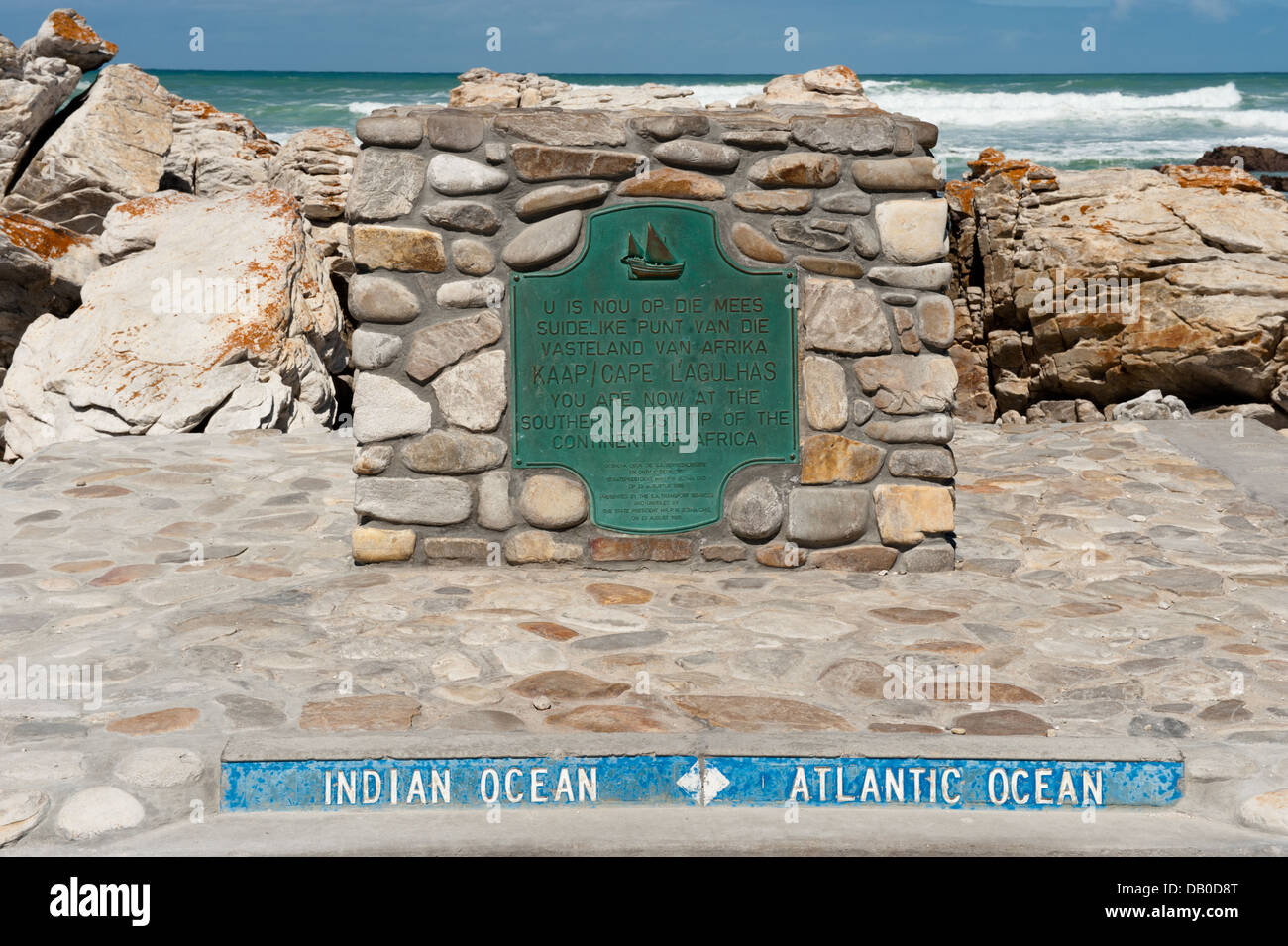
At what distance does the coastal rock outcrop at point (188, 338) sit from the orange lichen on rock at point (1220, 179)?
18.4 ft

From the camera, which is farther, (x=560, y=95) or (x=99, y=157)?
(x=99, y=157)

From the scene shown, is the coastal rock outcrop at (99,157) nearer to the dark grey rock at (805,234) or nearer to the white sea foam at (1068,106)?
the dark grey rock at (805,234)

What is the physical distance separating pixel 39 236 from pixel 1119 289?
704cm

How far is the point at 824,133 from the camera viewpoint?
14.0 feet

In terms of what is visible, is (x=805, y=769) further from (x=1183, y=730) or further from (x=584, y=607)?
(x=584, y=607)

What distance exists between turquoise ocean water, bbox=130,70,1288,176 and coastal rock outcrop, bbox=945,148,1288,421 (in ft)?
54.1

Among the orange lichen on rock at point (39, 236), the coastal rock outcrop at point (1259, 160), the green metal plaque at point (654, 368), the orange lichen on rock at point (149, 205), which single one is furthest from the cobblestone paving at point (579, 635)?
the coastal rock outcrop at point (1259, 160)

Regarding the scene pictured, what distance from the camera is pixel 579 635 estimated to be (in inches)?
148

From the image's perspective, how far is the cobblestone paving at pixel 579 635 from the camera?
305 centimetres

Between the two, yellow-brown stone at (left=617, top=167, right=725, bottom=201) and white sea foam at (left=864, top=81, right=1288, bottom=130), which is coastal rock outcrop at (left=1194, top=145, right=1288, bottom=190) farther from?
yellow-brown stone at (left=617, top=167, right=725, bottom=201)

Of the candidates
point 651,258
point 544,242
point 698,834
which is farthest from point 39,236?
point 698,834

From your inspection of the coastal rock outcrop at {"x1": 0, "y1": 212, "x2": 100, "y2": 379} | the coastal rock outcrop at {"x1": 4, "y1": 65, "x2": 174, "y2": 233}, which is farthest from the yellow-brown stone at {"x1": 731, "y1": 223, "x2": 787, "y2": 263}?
the coastal rock outcrop at {"x1": 4, "y1": 65, "x2": 174, "y2": 233}

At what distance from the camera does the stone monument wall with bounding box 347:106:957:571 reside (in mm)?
4262

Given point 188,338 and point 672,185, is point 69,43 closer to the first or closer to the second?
point 188,338
